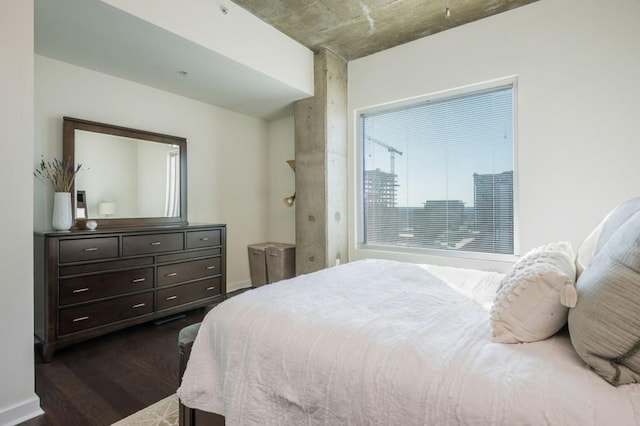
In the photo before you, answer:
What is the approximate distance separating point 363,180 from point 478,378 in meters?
3.20

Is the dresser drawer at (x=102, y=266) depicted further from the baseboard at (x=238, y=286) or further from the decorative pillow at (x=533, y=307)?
the decorative pillow at (x=533, y=307)

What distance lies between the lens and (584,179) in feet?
8.48

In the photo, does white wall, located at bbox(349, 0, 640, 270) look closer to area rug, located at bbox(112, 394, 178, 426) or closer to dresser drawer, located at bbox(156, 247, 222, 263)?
dresser drawer, located at bbox(156, 247, 222, 263)

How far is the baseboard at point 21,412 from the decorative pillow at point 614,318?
2.56m

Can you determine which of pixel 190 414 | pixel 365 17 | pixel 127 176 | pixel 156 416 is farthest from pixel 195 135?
pixel 190 414

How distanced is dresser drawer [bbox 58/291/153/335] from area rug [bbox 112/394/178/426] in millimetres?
1174

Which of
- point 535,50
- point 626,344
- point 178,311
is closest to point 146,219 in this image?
point 178,311

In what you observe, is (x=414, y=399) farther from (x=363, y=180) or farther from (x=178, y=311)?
(x=363, y=180)

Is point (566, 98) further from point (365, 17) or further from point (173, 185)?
→ point (173, 185)

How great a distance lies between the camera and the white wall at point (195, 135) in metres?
2.86

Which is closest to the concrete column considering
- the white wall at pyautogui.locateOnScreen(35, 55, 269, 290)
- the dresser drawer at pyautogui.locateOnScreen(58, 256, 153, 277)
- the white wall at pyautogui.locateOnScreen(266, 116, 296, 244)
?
the white wall at pyautogui.locateOnScreen(266, 116, 296, 244)

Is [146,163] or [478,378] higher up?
[146,163]

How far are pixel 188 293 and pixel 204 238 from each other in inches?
23.1

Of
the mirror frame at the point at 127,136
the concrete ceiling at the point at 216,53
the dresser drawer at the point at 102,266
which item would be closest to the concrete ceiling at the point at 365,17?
the concrete ceiling at the point at 216,53
